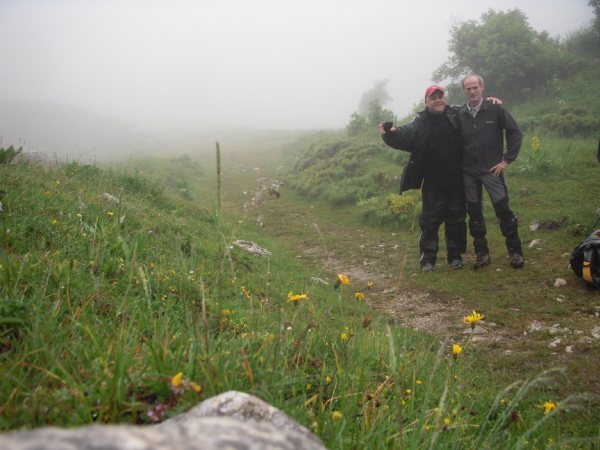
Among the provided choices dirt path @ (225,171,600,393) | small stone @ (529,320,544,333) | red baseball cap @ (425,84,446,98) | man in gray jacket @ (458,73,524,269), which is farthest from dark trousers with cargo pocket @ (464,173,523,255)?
small stone @ (529,320,544,333)

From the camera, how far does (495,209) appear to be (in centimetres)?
669

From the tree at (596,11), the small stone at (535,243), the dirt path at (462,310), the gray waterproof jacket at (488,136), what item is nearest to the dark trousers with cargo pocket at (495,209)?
the gray waterproof jacket at (488,136)

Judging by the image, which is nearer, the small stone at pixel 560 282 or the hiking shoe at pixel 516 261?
the small stone at pixel 560 282

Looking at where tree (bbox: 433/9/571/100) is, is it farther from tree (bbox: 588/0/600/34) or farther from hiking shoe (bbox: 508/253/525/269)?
hiking shoe (bbox: 508/253/525/269)

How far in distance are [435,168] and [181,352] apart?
623 centimetres

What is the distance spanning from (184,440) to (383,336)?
2615mm

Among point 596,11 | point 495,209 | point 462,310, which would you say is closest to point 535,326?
point 462,310

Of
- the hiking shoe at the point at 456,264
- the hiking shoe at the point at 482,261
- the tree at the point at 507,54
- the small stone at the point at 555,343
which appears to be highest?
the tree at the point at 507,54

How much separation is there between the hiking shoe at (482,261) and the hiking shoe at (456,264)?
248mm

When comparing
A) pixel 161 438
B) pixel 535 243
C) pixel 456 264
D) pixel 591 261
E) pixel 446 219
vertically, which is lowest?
pixel 456 264

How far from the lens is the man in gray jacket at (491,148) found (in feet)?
21.9

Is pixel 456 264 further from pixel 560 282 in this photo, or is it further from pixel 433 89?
pixel 433 89

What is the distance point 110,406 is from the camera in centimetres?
154

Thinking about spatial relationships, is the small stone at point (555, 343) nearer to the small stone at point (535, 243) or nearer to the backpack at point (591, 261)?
the backpack at point (591, 261)
